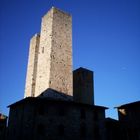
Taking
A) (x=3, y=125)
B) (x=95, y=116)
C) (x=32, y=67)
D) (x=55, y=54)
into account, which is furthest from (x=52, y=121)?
(x=32, y=67)

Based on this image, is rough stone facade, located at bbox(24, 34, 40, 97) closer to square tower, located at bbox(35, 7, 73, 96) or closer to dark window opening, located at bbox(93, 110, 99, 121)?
square tower, located at bbox(35, 7, 73, 96)

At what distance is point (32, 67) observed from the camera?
125 ft

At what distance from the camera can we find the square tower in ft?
101

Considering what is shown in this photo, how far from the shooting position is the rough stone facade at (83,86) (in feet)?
120

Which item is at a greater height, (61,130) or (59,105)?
(59,105)

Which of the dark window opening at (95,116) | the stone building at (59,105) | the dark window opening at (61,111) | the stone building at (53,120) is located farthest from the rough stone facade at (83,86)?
the dark window opening at (61,111)

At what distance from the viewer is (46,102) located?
82.3 ft

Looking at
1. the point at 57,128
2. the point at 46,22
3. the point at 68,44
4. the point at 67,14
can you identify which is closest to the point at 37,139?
the point at 57,128

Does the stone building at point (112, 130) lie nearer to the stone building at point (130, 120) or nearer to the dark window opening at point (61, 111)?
the stone building at point (130, 120)

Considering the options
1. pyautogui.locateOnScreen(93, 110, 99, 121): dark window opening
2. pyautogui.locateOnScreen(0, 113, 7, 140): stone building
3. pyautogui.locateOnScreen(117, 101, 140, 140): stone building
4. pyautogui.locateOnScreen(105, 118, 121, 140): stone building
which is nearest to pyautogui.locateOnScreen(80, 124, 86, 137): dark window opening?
pyautogui.locateOnScreen(93, 110, 99, 121): dark window opening

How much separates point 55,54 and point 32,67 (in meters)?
7.74

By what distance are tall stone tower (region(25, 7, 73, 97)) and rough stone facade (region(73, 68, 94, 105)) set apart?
193 inches

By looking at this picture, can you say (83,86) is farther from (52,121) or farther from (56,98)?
(52,121)

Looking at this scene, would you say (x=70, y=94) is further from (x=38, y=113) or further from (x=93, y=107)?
(x=38, y=113)
